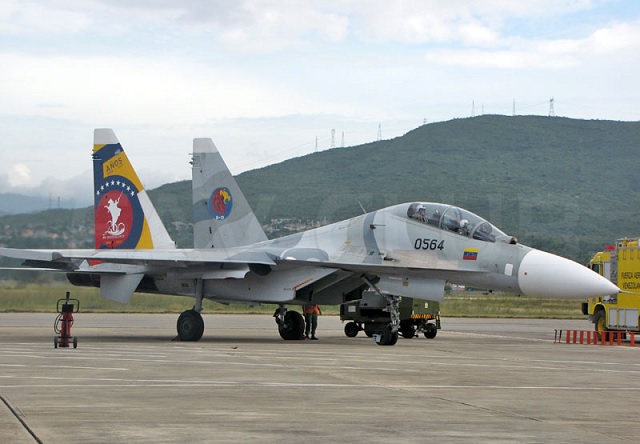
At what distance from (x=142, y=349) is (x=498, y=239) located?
7203 millimetres

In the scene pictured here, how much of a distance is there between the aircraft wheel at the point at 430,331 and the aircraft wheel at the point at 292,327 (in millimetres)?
4168

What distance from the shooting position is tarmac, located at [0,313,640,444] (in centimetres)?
768

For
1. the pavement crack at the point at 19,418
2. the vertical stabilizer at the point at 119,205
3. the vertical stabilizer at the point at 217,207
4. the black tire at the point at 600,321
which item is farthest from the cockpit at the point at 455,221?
the pavement crack at the point at 19,418

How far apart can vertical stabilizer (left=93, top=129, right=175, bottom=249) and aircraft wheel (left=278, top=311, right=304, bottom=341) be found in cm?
362

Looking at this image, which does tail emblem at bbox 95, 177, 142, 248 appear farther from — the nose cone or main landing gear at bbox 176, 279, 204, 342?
the nose cone

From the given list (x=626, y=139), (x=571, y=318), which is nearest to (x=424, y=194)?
(x=626, y=139)

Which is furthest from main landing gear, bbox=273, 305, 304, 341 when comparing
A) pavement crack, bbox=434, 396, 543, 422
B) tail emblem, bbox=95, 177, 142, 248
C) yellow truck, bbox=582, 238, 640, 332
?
pavement crack, bbox=434, 396, 543, 422

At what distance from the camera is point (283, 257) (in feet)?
66.1

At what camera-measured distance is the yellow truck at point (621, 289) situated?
24141mm

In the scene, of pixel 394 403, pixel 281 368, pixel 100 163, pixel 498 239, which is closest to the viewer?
pixel 394 403

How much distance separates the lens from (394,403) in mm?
9609

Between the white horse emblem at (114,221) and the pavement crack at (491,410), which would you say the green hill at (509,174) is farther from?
the pavement crack at (491,410)

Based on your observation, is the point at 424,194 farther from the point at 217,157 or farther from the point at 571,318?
the point at 217,157

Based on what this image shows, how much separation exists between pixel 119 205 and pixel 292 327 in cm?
516
